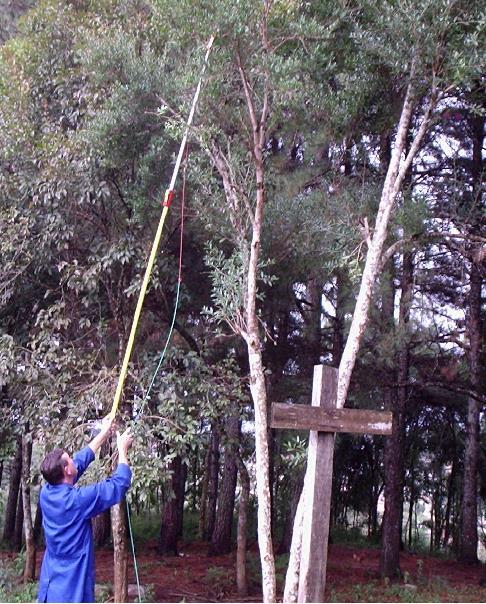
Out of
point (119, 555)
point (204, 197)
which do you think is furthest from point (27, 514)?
point (204, 197)

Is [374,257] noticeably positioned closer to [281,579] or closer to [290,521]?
[281,579]

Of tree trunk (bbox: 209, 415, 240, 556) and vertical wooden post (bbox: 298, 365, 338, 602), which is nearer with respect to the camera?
vertical wooden post (bbox: 298, 365, 338, 602)

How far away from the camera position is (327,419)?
457 centimetres

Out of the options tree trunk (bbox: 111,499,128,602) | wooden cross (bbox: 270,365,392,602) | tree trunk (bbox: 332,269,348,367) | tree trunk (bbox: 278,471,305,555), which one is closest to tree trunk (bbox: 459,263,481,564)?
tree trunk (bbox: 332,269,348,367)

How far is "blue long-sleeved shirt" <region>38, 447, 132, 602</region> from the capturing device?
3.64m

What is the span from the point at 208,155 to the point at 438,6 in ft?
8.15

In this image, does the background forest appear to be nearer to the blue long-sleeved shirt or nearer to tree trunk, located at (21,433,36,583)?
tree trunk, located at (21,433,36,583)

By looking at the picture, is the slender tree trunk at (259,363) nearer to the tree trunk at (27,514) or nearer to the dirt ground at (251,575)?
the dirt ground at (251,575)

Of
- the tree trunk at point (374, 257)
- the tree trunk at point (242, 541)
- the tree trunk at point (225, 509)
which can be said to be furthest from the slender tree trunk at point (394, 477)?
the tree trunk at point (374, 257)

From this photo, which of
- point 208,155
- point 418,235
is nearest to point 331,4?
point 208,155

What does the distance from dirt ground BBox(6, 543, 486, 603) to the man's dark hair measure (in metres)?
5.14

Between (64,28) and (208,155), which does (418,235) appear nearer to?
(208,155)

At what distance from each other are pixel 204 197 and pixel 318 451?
3484 millimetres

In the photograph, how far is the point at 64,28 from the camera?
27.2 ft
